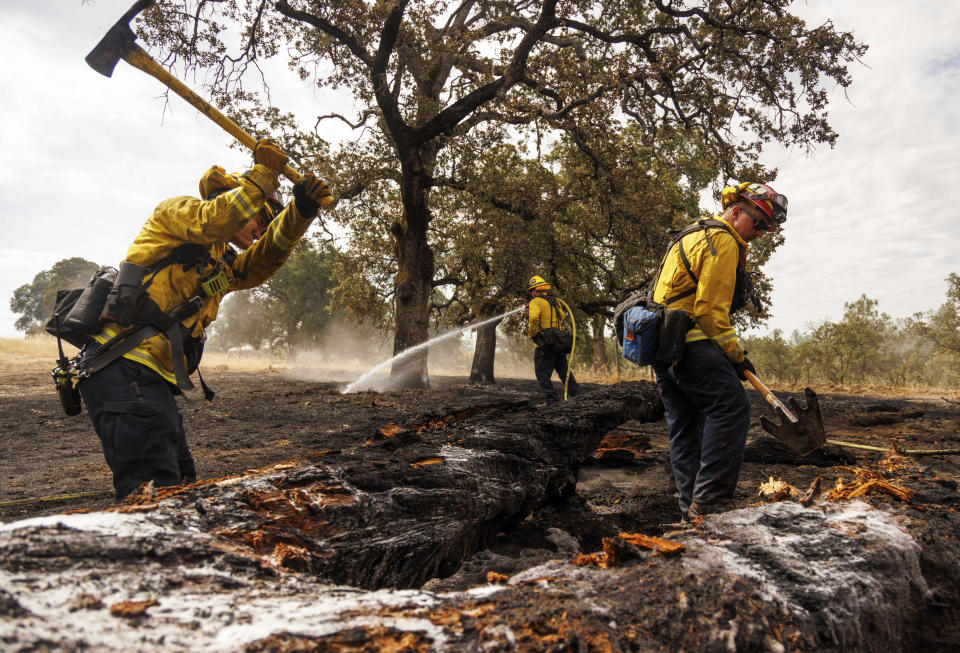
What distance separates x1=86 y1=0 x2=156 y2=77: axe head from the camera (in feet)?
12.2

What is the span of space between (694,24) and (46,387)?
16.8 m

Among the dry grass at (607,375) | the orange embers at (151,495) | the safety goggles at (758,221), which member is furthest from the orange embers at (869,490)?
the dry grass at (607,375)

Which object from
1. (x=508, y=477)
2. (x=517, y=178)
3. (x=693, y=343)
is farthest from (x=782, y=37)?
(x=508, y=477)

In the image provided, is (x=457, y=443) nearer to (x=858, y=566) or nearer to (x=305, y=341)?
(x=858, y=566)

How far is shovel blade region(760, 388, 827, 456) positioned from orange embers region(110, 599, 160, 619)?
3343 mm

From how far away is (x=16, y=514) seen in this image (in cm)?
331

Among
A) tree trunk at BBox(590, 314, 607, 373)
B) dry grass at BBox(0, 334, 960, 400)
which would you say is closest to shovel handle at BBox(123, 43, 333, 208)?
dry grass at BBox(0, 334, 960, 400)

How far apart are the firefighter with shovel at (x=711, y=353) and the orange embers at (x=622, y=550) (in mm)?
1449

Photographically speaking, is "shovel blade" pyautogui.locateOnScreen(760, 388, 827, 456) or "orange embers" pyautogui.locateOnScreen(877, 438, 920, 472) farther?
"shovel blade" pyautogui.locateOnScreen(760, 388, 827, 456)

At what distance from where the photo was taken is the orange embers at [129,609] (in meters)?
0.97

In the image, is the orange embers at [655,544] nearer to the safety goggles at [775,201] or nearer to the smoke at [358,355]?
the safety goggles at [775,201]

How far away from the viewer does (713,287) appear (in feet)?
9.69

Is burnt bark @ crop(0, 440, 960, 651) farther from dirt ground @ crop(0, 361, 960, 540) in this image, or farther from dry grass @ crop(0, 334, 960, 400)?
dry grass @ crop(0, 334, 960, 400)

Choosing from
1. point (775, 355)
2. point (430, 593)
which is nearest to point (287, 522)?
point (430, 593)
